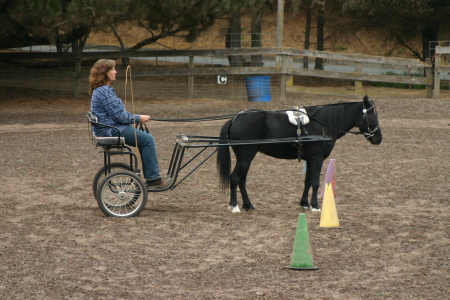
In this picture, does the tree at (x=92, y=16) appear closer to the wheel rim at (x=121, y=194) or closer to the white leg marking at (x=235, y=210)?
the wheel rim at (x=121, y=194)

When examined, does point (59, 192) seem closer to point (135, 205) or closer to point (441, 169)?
point (135, 205)

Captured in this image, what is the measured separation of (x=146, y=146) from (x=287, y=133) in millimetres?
1754

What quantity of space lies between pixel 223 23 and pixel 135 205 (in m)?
30.6

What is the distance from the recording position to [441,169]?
34.1ft

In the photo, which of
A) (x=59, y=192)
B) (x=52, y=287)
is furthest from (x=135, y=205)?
(x=52, y=287)

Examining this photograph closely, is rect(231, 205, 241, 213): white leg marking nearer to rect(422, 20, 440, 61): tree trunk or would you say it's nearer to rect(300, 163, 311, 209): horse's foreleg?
rect(300, 163, 311, 209): horse's foreleg

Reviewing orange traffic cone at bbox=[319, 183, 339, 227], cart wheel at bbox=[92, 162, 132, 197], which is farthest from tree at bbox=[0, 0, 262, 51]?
orange traffic cone at bbox=[319, 183, 339, 227]

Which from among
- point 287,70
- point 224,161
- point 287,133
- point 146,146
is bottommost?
point 224,161

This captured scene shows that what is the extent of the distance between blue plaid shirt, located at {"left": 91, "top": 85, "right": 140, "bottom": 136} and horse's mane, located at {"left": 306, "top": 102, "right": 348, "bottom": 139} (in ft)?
7.39

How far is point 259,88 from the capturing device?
62.7 ft

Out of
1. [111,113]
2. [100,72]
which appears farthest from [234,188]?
[100,72]

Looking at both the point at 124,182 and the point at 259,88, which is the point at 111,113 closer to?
the point at 124,182

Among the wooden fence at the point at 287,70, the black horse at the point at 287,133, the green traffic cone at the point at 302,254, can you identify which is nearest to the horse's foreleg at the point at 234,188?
the black horse at the point at 287,133

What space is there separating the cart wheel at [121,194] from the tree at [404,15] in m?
17.8
